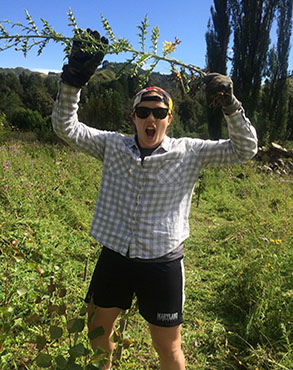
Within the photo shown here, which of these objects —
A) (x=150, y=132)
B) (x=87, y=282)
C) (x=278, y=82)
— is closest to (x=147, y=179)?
(x=150, y=132)

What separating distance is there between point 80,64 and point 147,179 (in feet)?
2.09

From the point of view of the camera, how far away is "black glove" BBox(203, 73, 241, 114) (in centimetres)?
138

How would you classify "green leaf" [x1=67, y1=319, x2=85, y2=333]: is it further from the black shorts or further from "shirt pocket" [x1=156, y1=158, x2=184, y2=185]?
"shirt pocket" [x1=156, y1=158, x2=184, y2=185]

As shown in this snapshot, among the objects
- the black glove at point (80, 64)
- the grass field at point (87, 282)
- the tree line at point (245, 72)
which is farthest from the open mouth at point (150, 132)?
the tree line at point (245, 72)

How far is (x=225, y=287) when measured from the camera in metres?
3.21

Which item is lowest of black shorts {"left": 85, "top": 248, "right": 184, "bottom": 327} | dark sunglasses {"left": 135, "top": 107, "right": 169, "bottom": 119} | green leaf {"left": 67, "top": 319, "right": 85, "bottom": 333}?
black shorts {"left": 85, "top": 248, "right": 184, "bottom": 327}

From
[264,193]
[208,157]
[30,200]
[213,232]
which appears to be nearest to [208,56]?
[264,193]

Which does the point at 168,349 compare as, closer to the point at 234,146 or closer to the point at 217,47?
the point at 234,146

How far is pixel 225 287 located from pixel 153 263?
2032 mm

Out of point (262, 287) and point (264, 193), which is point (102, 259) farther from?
point (264, 193)

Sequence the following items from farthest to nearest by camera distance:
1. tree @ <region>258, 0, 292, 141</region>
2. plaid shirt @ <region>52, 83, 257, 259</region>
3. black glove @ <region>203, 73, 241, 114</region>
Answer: tree @ <region>258, 0, 292, 141</region>
plaid shirt @ <region>52, 83, 257, 259</region>
black glove @ <region>203, 73, 241, 114</region>

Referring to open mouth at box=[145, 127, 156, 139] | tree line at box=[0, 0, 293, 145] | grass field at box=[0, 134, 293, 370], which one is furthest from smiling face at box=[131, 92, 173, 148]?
tree line at box=[0, 0, 293, 145]

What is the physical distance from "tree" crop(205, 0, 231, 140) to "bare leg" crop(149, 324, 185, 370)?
15.3 metres

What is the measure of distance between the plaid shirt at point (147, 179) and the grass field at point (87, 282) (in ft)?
1.19
